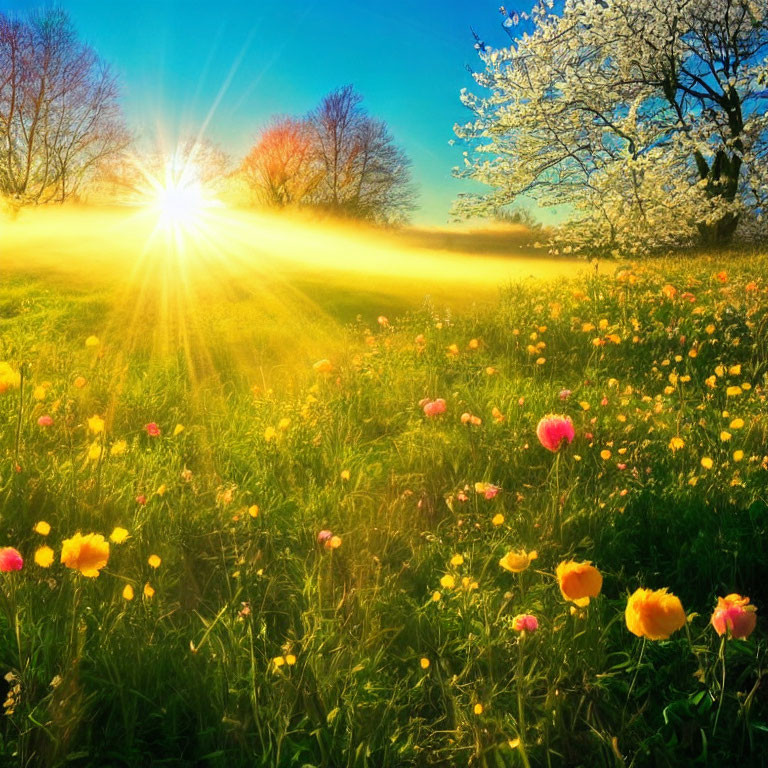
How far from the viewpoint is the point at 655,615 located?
1350 millimetres

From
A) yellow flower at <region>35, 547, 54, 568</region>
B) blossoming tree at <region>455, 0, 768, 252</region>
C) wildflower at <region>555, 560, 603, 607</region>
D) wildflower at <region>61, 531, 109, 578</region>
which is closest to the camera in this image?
wildflower at <region>555, 560, 603, 607</region>

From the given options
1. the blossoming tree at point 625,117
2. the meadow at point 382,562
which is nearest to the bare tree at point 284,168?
the blossoming tree at point 625,117

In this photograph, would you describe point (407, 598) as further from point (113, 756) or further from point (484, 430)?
point (484, 430)

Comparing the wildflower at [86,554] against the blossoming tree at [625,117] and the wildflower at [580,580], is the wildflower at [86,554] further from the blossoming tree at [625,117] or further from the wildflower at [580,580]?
the blossoming tree at [625,117]

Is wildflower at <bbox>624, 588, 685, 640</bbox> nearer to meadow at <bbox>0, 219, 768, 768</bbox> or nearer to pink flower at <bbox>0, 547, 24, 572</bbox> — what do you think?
meadow at <bbox>0, 219, 768, 768</bbox>

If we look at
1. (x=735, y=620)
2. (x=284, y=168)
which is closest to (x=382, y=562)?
(x=735, y=620)

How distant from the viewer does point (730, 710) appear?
5.84 feet

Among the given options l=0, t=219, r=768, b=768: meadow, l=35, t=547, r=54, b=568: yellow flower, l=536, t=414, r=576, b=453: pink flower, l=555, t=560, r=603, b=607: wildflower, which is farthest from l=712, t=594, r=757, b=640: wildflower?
l=35, t=547, r=54, b=568: yellow flower

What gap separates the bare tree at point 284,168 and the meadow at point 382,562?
85.6 feet

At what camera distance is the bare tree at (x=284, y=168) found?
29766 millimetres

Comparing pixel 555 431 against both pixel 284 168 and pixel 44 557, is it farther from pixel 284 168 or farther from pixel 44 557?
pixel 284 168

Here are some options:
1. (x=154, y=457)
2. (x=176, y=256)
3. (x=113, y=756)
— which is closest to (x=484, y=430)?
(x=154, y=457)

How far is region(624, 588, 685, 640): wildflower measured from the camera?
1331 mm

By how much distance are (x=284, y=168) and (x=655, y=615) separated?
31.4 metres
